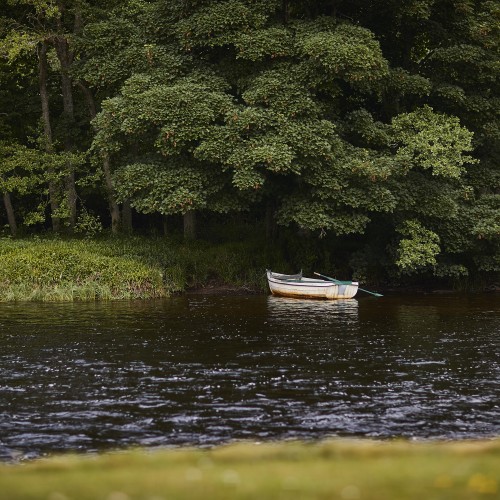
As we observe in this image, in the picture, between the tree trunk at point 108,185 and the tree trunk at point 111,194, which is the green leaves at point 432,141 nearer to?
the tree trunk at point 111,194

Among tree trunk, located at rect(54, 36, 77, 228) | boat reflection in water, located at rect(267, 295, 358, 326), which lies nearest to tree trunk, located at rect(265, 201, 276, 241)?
boat reflection in water, located at rect(267, 295, 358, 326)

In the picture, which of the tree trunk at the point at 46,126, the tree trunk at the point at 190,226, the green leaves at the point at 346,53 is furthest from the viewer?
the tree trunk at the point at 46,126

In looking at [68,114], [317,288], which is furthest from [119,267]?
[68,114]

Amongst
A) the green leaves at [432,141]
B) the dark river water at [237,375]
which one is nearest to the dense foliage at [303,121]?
the green leaves at [432,141]

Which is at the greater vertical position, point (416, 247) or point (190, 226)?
point (190, 226)

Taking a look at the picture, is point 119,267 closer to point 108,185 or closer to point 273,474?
point 108,185

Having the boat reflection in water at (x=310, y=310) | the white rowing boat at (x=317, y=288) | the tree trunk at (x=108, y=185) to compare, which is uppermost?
the tree trunk at (x=108, y=185)

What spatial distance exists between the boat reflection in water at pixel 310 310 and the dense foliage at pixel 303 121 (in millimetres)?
3222

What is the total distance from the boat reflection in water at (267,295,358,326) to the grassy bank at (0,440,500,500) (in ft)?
48.3

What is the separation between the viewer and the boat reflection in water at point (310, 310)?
26575 mm

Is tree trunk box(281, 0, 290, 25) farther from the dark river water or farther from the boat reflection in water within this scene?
the dark river water

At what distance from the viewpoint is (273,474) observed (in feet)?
31.3

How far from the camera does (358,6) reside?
37344 millimetres

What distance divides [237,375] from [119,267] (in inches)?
645
